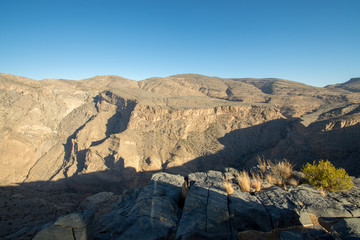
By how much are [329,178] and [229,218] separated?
4552 millimetres

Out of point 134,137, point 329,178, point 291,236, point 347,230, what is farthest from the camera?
point 134,137

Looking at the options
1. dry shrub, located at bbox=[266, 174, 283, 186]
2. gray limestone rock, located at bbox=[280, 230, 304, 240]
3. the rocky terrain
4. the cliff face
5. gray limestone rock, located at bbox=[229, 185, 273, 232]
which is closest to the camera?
gray limestone rock, located at bbox=[280, 230, 304, 240]

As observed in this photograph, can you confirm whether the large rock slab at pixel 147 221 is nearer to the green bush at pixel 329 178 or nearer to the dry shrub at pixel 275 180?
the dry shrub at pixel 275 180

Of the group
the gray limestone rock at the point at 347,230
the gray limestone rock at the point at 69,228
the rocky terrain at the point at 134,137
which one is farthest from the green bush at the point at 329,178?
the rocky terrain at the point at 134,137

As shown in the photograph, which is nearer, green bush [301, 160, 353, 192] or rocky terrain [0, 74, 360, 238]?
green bush [301, 160, 353, 192]

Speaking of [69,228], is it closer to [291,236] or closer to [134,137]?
[291,236]

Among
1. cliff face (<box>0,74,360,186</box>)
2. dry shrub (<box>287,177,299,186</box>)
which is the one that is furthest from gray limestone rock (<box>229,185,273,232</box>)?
cliff face (<box>0,74,360,186</box>)

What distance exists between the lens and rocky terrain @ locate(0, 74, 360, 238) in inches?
853

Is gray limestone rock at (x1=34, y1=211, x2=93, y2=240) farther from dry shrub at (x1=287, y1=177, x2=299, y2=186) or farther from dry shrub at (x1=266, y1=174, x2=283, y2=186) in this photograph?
dry shrub at (x1=287, y1=177, x2=299, y2=186)

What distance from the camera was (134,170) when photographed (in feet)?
79.0

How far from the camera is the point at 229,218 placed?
4109mm

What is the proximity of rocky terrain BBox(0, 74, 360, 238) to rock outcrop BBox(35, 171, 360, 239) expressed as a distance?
542 inches

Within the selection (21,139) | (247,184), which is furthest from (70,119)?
(247,184)

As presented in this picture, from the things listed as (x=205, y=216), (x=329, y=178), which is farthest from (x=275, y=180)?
(x=205, y=216)
